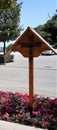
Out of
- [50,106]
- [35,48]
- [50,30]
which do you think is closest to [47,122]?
[50,106]

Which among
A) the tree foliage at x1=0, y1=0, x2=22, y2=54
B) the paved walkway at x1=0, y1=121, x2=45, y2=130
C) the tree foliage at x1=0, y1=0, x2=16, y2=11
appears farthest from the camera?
the tree foliage at x1=0, y1=0, x2=22, y2=54

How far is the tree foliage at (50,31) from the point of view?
69.6 meters

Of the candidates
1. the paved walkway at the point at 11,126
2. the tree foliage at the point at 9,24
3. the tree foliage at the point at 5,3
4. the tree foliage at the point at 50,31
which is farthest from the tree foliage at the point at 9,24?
the tree foliage at the point at 50,31

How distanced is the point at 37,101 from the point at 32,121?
1.17 meters

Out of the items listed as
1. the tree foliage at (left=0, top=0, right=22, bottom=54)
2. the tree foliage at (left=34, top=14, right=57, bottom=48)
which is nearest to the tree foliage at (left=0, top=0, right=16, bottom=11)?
the tree foliage at (left=0, top=0, right=22, bottom=54)

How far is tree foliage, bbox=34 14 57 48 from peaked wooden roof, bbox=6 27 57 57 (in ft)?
198

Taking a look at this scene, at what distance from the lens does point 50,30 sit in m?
72.6

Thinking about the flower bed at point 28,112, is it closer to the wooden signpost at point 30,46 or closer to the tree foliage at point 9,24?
the wooden signpost at point 30,46

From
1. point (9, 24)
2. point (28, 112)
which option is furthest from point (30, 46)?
point (9, 24)

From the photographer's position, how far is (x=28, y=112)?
7.38m

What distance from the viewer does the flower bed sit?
6.80 metres

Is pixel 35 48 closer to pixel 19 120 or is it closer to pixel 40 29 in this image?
pixel 19 120

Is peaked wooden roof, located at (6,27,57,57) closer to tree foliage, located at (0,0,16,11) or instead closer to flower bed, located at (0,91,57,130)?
flower bed, located at (0,91,57,130)

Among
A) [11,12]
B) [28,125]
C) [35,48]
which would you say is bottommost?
[28,125]
